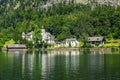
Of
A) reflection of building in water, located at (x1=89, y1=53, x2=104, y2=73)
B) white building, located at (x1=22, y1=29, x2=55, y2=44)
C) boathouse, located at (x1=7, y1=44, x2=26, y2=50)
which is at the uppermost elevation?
white building, located at (x1=22, y1=29, x2=55, y2=44)

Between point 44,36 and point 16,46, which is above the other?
point 44,36

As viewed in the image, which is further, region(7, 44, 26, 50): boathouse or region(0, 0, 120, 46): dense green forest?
region(0, 0, 120, 46): dense green forest

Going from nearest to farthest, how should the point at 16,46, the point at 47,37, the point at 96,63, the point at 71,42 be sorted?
the point at 96,63 < the point at 16,46 < the point at 71,42 < the point at 47,37

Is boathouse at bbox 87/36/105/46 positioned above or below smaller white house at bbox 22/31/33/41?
below

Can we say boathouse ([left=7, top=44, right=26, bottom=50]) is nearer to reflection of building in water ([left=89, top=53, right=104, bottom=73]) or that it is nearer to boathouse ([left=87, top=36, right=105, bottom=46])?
boathouse ([left=87, top=36, right=105, bottom=46])

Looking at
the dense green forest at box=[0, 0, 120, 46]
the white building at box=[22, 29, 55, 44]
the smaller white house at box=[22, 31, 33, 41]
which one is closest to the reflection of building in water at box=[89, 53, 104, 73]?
the dense green forest at box=[0, 0, 120, 46]

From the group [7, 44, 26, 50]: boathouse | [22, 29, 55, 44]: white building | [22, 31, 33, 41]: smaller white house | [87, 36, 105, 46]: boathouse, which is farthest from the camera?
[22, 31, 33, 41]: smaller white house

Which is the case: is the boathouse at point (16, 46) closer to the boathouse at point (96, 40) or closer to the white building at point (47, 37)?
the white building at point (47, 37)

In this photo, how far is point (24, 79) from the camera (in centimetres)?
4241

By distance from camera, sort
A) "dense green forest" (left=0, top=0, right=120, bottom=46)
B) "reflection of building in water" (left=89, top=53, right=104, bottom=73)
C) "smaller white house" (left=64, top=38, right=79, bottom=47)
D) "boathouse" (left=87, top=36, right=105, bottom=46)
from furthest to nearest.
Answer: "dense green forest" (left=0, top=0, right=120, bottom=46)
"smaller white house" (left=64, top=38, right=79, bottom=47)
"boathouse" (left=87, top=36, right=105, bottom=46)
"reflection of building in water" (left=89, top=53, right=104, bottom=73)

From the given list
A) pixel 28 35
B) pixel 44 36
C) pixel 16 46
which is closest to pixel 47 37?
pixel 44 36

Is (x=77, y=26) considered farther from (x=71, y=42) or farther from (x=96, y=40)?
(x=96, y=40)

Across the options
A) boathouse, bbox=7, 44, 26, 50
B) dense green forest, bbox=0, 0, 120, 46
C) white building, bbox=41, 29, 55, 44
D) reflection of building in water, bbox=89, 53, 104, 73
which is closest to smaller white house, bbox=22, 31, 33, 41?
dense green forest, bbox=0, 0, 120, 46

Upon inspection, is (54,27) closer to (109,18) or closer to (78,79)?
(109,18)
